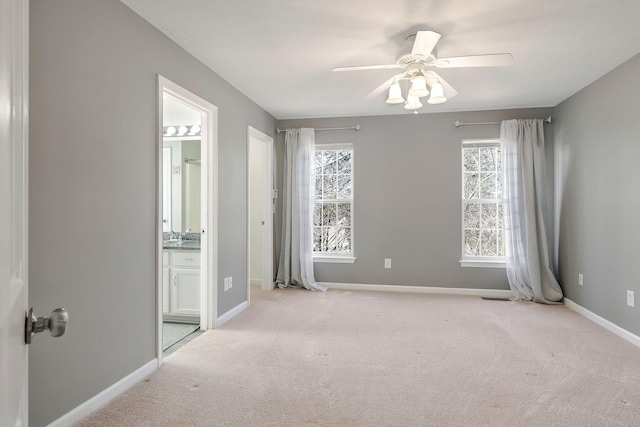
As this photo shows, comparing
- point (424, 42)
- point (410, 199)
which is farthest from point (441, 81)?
point (410, 199)

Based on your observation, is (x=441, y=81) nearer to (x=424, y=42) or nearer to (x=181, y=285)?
(x=424, y=42)

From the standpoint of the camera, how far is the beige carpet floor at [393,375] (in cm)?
207

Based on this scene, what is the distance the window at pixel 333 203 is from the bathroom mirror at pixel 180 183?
5.49 feet

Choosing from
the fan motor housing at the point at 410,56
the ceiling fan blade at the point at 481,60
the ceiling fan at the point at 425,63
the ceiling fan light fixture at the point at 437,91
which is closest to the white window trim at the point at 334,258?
the ceiling fan at the point at 425,63

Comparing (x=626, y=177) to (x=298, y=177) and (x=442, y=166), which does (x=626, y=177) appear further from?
(x=298, y=177)

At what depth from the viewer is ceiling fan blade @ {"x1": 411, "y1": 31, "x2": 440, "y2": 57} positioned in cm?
234

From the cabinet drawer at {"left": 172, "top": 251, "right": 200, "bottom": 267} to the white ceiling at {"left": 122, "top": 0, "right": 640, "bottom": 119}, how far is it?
69.3 inches

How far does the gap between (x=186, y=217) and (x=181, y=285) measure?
96 cm

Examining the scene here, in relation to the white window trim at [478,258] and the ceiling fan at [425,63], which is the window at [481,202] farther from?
the ceiling fan at [425,63]

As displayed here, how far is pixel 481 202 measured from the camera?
5.01 metres

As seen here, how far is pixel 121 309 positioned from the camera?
2336 millimetres

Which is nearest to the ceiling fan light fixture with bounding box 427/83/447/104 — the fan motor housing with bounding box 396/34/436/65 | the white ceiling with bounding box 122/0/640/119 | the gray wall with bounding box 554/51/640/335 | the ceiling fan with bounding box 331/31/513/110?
the ceiling fan with bounding box 331/31/513/110

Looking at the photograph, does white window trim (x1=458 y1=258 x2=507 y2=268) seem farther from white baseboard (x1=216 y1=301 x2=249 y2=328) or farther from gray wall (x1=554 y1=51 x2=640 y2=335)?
white baseboard (x1=216 y1=301 x2=249 y2=328)

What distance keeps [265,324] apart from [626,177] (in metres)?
3.47
